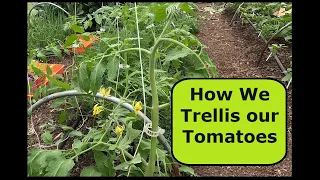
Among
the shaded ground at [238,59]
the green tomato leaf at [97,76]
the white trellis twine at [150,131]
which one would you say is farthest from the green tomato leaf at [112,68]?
the shaded ground at [238,59]

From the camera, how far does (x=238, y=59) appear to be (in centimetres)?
242

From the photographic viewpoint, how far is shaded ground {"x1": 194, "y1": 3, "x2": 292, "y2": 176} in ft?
4.58

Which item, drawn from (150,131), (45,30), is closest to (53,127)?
(150,131)

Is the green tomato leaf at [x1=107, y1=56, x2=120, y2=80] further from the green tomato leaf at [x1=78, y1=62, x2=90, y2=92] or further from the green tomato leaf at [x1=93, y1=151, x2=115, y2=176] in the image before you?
the green tomato leaf at [x1=93, y1=151, x2=115, y2=176]

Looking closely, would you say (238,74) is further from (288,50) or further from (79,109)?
(79,109)

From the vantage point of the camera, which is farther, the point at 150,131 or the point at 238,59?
the point at 238,59

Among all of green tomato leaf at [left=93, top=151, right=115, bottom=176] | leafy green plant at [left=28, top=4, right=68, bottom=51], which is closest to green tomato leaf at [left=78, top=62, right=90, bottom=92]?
green tomato leaf at [left=93, top=151, right=115, bottom=176]

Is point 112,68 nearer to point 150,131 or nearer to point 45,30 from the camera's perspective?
point 150,131

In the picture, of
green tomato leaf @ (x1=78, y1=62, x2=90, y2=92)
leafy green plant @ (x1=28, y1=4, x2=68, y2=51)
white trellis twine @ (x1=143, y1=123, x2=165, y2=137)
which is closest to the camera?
white trellis twine @ (x1=143, y1=123, x2=165, y2=137)

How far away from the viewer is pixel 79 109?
1571 millimetres

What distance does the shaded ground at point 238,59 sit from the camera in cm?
140

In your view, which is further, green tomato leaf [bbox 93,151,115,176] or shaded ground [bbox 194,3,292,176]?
shaded ground [bbox 194,3,292,176]

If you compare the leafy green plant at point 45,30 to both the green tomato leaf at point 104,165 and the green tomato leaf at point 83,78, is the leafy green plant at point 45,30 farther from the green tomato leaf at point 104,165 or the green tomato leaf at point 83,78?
the green tomato leaf at point 104,165

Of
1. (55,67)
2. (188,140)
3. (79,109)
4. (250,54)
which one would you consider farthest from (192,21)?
(188,140)
